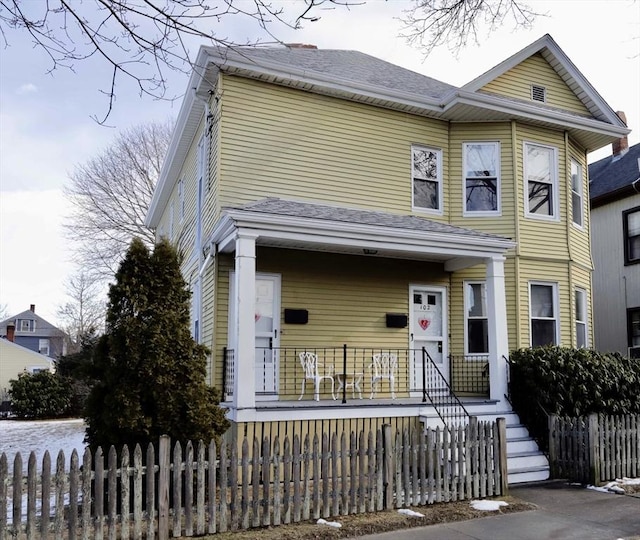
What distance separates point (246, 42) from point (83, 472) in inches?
170

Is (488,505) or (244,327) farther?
(244,327)

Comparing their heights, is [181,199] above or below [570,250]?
above

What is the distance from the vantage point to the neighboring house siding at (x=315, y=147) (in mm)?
11422

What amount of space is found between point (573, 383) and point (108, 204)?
27.6 metres

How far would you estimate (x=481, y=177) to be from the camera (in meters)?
13.2

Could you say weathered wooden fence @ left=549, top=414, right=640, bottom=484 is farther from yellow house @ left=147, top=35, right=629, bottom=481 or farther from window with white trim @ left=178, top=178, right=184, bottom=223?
window with white trim @ left=178, top=178, right=184, bottom=223

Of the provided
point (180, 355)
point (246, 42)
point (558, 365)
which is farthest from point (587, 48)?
point (180, 355)

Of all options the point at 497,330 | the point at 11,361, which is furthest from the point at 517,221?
the point at 11,361

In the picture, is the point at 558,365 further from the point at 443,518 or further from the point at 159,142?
the point at 159,142

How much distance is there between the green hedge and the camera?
10203 mm

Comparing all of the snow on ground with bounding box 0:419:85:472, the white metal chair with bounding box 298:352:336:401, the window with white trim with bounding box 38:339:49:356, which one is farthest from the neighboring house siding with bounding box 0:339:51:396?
the white metal chair with bounding box 298:352:336:401

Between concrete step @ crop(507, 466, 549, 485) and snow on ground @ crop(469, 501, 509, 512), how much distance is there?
153 centimetres

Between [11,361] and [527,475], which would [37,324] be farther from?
[527,475]

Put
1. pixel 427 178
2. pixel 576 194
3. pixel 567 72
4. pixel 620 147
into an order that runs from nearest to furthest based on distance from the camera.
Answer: pixel 427 178 → pixel 567 72 → pixel 576 194 → pixel 620 147
